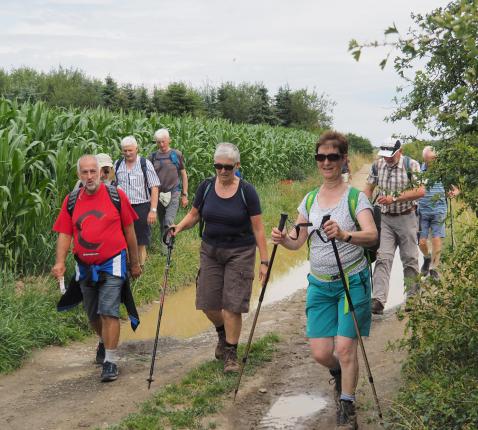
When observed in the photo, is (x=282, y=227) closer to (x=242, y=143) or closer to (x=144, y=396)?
(x=144, y=396)

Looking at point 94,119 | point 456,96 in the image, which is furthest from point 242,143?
point 456,96

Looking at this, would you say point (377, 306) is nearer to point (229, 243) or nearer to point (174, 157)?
point (229, 243)

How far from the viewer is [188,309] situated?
347 inches

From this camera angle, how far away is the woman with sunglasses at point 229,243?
5805 mm

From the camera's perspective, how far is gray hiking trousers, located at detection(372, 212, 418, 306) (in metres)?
7.70

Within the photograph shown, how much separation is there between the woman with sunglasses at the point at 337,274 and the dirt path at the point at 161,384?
0.40m

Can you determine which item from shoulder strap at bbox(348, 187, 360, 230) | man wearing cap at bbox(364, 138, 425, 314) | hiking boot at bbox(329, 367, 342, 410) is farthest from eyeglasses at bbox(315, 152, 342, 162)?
man wearing cap at bbox(364, 138, 425, 314)

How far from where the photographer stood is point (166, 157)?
34.1 ft

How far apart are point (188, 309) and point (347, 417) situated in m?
4.43

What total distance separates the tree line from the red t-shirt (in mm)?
40147

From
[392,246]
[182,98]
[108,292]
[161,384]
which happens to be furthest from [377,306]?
[182,98]

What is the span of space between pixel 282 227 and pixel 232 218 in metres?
1.10

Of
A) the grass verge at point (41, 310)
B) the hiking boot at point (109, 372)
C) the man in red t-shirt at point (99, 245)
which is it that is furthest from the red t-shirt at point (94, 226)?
the grass verge at point (41, 310)

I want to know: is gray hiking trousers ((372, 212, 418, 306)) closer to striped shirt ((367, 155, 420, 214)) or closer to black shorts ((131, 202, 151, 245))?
striped shirt ((367, 155, 420, 214))
